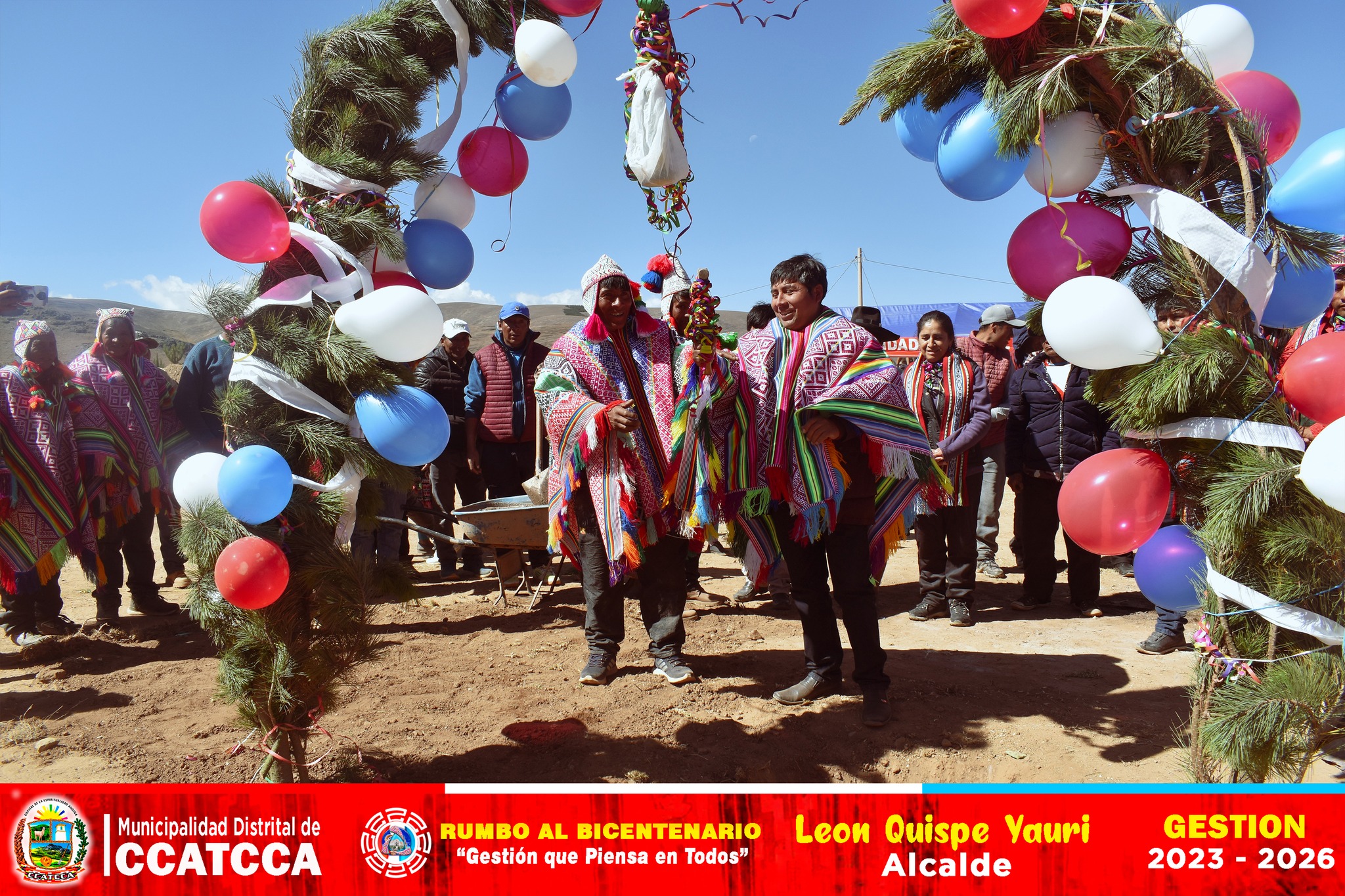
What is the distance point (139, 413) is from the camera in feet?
17.2

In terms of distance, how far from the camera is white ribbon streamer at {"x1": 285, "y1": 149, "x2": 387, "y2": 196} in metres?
2.65

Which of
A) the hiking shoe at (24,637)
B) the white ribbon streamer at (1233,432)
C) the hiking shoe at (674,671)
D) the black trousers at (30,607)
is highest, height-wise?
the white ribbon streamer at (1233,432)

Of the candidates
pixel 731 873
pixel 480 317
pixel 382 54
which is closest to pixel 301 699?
pixel 731 873

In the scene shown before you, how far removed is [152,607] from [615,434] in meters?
4.16

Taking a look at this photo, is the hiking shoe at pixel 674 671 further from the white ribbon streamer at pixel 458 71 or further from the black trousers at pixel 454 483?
the black trousers at pixel 454 483

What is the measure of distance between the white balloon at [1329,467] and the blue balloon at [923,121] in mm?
1552

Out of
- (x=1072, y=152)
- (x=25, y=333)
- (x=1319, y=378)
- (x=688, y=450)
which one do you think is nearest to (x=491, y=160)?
(x=688, y=450)

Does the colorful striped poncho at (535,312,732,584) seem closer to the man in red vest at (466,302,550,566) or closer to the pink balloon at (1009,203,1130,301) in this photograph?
the pink balloon at (1009,203,1130,301)

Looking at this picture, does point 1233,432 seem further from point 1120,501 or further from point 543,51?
point 543,51

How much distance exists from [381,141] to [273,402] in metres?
1.09

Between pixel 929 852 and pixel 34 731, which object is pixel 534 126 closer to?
pixel 929 852

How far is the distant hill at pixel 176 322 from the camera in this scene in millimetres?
40875

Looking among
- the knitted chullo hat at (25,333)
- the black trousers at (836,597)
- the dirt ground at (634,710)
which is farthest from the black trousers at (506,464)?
the black trousers at (836,597)

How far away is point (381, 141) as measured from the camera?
9.58ft
